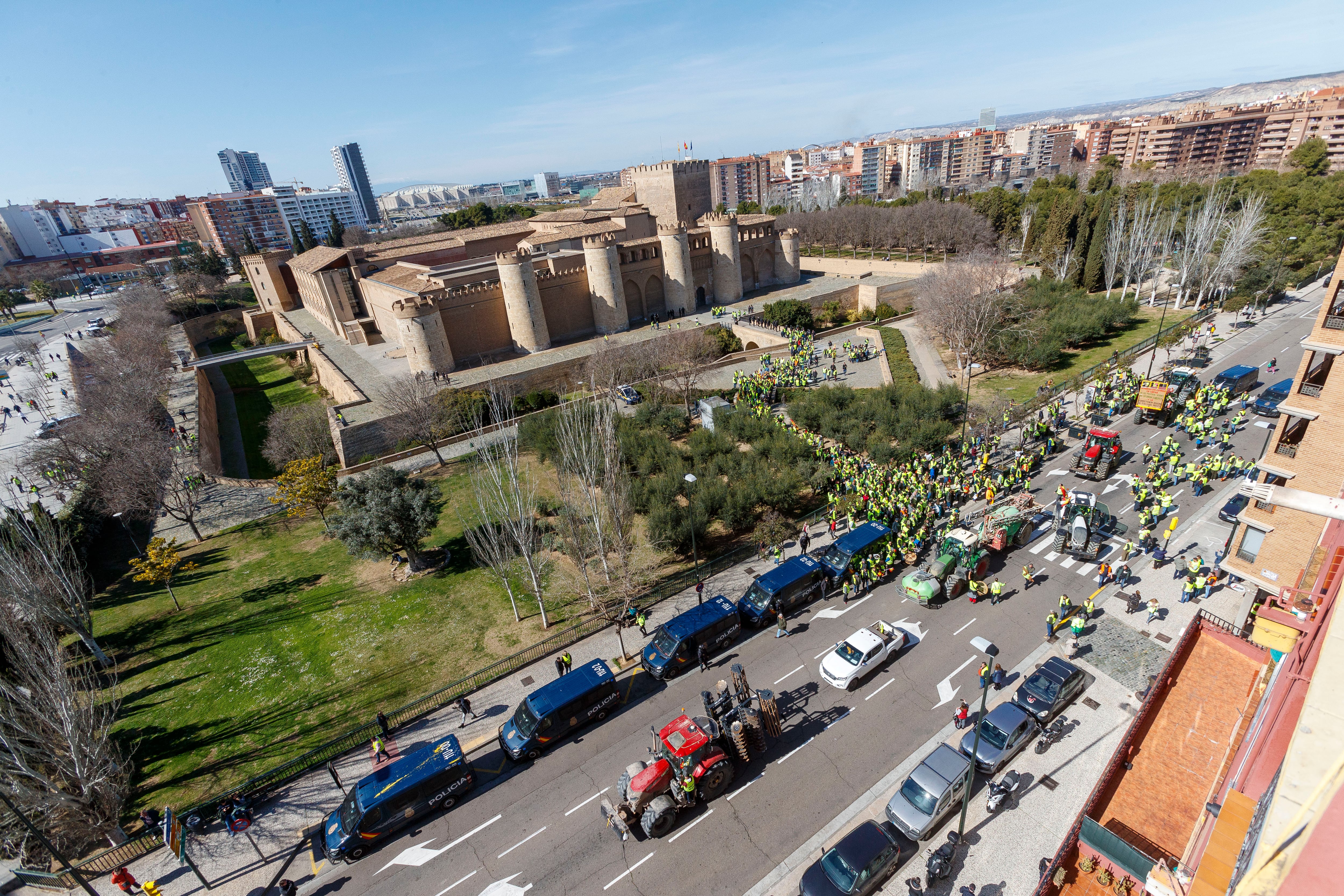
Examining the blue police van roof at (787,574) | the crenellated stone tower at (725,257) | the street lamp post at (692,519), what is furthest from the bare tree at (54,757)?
the crenellated stone tower at (725,257)

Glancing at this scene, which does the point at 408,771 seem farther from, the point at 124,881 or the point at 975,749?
the point at 975,749

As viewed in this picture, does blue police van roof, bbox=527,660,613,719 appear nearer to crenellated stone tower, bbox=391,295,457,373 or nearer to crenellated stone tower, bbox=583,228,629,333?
crenellated stone tower, bbox=391,295,457,373

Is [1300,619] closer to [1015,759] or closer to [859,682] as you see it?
[1015,759]

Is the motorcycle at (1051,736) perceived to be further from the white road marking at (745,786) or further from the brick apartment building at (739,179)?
the brick apartment building at (739,179)

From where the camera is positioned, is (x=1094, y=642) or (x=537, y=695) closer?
(x=537, y=695)

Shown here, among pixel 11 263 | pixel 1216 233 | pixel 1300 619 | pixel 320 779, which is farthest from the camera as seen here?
pixel 11 263

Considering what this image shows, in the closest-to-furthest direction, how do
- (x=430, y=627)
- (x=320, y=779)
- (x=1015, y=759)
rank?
(x=1015, y=759), (x=320, y=779), (x=430, y=627)

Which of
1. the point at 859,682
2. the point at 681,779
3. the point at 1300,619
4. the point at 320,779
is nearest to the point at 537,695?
the point at 681,779
